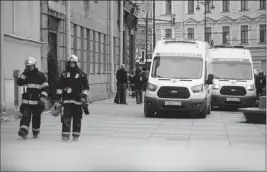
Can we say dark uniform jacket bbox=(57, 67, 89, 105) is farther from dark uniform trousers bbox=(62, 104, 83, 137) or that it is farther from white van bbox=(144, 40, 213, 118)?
white van bbox=(144, 40, 213, 118)

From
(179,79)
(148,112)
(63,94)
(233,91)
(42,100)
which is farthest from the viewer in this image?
(233,91)

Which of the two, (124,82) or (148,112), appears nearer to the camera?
(148,112)

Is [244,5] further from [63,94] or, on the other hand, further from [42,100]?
[42,100]

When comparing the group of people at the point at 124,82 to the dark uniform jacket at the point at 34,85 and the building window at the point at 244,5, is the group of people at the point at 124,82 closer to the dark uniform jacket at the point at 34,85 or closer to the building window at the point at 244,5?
the dark uniform jacket at the point at 34,85

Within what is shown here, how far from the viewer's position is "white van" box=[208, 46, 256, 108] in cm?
2412

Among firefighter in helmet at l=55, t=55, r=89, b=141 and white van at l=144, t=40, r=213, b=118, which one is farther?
white van at l=144, t=40, r=213, b=118

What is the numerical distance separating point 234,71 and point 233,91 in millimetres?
1100

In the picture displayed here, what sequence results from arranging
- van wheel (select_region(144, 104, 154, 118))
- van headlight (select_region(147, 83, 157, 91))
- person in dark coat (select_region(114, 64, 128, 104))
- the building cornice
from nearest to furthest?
van headlight (select_region(147, 83, 157, 91)), van wheel (select_region(144, 104, 154, 118)), person in dark coat (select_region(114, 64, 128, 104)), the building cornice

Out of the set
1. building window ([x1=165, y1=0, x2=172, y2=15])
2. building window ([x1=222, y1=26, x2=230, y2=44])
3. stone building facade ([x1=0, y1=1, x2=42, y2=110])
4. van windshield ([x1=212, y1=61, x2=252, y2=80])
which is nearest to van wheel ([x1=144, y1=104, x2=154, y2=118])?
van windshield ([x1=212, y1=61, x2=252, y2=80])

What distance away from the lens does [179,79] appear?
19.2m

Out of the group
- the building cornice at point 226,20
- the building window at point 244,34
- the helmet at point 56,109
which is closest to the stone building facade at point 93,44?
the helmet at point 56,109

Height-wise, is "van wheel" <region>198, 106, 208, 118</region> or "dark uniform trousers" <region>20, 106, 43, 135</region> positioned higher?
"dark uniform trousers" <region>20, 106, 43, 135</region>

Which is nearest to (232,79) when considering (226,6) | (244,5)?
(244,5)

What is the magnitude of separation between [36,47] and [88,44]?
1162 centimetres
